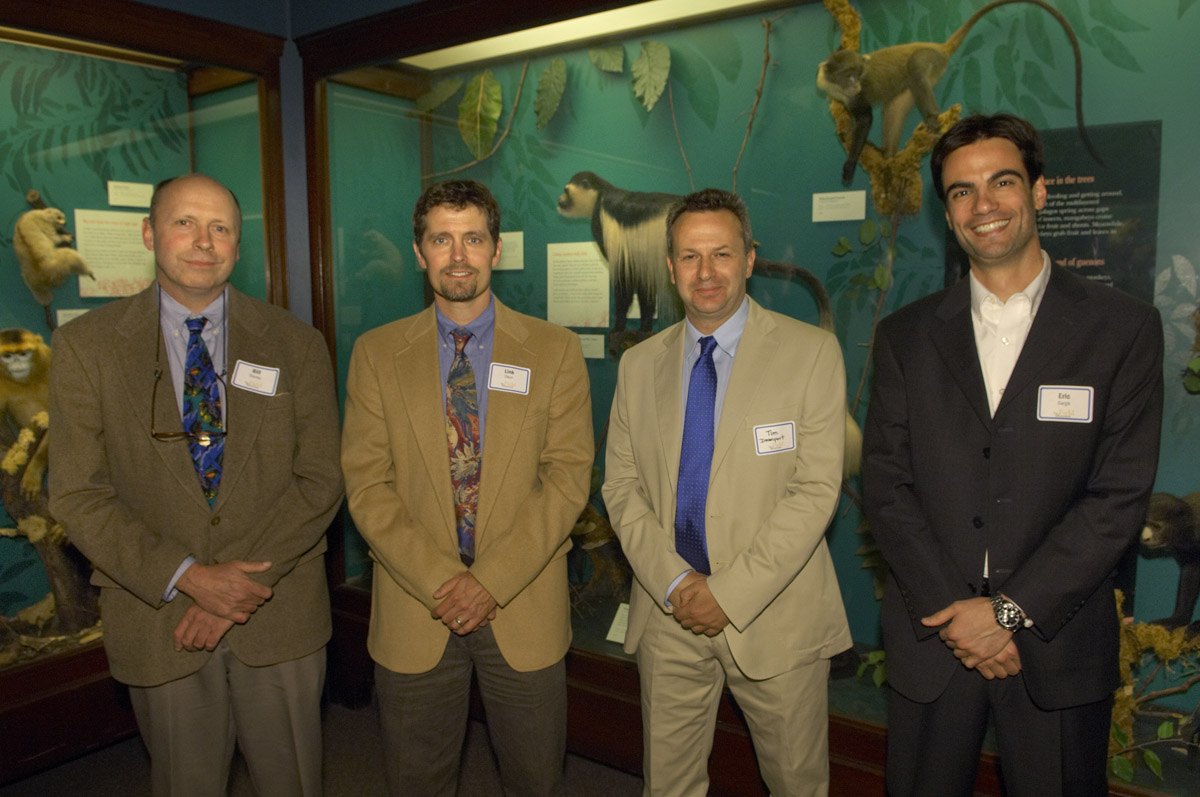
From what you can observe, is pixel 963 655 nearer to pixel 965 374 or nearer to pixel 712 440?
pixel 965 374

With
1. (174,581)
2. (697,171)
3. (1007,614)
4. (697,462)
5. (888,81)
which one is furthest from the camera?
(697,171)

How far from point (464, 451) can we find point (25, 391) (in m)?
2.06

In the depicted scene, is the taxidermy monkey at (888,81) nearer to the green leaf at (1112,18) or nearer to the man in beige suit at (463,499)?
the green leaf at (1112,18)

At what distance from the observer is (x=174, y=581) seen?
191cm

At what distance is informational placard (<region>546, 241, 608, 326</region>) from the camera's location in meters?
3.26

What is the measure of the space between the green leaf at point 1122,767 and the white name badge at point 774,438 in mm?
1338

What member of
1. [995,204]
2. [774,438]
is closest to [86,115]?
[774,438]

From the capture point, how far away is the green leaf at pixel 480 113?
3.42 metres

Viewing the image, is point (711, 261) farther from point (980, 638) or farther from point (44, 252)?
point (44, 252)

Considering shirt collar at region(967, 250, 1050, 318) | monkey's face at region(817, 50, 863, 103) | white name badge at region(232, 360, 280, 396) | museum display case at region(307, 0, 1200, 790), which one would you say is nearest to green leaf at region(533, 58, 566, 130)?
museum display case at region(307, 0, 1200, 790)

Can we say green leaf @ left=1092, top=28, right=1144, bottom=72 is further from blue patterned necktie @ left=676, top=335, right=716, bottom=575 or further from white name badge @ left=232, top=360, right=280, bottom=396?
white name badge @ left=232, top=360, right=280, bottom=396

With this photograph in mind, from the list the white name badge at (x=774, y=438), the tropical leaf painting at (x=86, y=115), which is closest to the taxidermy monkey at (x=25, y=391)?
the tropical leaf painting at (x=86, y=115)

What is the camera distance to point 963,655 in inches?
66.6

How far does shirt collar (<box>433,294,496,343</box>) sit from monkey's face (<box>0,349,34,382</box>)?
1922 millimetres
